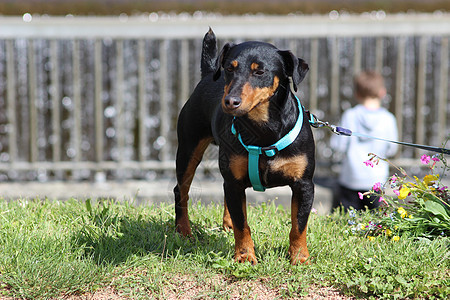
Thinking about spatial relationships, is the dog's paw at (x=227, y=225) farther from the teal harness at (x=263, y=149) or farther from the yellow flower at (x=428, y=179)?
the yellow flower at (x=428, y=179)

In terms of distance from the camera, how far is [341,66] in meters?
7.35

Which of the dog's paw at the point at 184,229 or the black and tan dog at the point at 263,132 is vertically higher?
the black and tan dog at the point at 263,132

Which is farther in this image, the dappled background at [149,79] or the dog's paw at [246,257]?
the dappled background at [149,79]

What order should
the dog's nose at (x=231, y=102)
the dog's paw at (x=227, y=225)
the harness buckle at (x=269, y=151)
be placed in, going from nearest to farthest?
the dog's nose at (x=231, y=102)
the harness buckle at (x=269, y=151)
the dog's paw at (x=227, y=225)

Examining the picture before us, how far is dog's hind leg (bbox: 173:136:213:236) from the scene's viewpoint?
4.07m

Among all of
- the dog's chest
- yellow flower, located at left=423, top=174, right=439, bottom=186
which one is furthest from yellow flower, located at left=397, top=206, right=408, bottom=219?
the dog's chest

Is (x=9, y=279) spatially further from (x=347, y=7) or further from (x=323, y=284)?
(x=347, y=7)

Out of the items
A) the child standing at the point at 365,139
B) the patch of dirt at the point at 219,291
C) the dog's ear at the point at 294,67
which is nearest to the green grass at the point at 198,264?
the patch of dirt at the point at 219,291

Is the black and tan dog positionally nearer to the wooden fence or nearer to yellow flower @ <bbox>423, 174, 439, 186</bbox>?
yellow flower @ <bbox>423, 174, 439, 186</bbox>

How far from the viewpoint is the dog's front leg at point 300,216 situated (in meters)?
3.39

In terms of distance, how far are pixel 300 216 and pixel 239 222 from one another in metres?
0.37

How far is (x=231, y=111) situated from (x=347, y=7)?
21.6 feet

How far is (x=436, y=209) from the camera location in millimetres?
3906

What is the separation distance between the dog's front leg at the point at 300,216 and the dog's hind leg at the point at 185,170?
2.85ft
